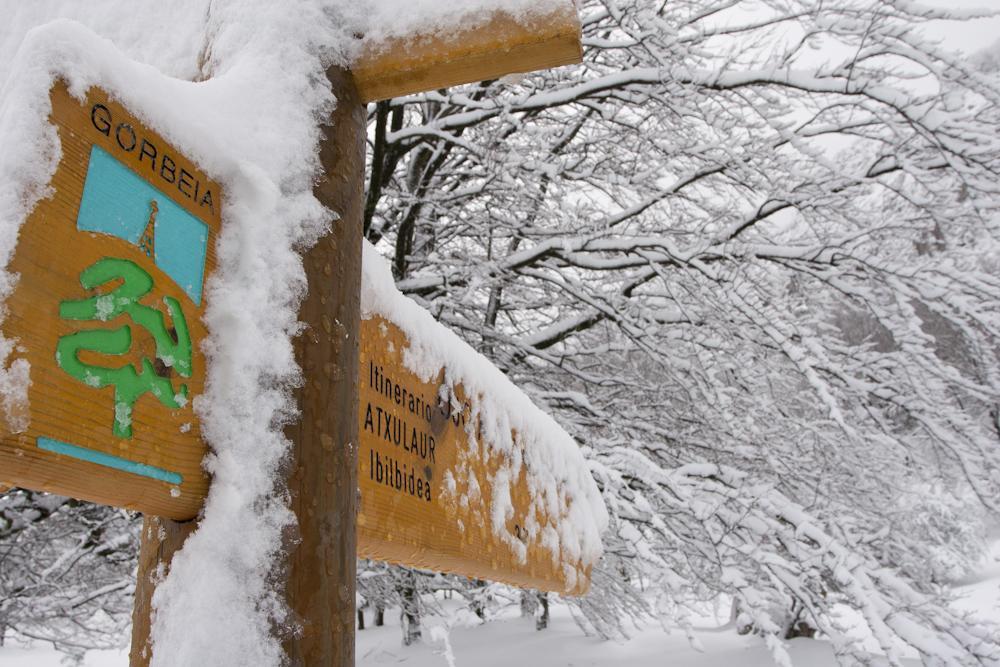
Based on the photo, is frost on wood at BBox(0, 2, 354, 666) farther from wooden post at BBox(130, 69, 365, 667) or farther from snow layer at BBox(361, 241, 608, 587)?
snow layer at BBox(361, 241, 608, 587)

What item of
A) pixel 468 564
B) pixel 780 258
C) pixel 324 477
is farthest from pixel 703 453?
pixel 324 477

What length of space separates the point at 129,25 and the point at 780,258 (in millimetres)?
3401

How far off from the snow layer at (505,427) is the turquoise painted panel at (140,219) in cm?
39

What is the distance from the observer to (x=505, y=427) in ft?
5.67

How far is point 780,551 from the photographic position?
3.71 metres

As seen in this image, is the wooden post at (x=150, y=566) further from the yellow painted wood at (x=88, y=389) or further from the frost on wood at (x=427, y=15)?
the frost on wood at (x=427, y=15)

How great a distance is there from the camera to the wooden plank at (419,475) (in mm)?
1139

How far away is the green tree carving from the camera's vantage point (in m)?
0.63

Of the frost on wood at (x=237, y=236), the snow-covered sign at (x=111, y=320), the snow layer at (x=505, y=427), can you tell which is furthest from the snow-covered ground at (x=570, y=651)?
the snow-covered sign at (x=111, y=320)

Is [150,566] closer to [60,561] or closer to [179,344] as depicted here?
[179,344]

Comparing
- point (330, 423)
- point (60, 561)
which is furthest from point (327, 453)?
point (60, 561)

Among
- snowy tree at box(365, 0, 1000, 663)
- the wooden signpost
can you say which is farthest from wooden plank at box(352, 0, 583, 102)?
snowy tree at box(365, 0, 1000, 663)

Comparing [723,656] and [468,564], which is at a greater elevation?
[468,564]

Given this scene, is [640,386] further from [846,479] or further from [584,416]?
[846,479]
